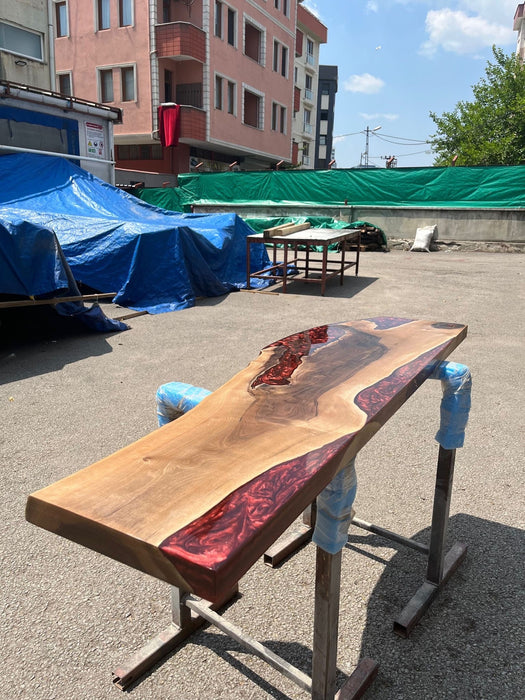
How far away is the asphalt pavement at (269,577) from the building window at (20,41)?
669 inches

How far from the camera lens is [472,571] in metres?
2.32

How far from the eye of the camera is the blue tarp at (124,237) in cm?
830

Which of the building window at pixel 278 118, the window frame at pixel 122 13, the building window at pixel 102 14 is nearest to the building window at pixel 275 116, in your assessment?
the building window at pixel 278 118

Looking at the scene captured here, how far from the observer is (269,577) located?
7.52 feet

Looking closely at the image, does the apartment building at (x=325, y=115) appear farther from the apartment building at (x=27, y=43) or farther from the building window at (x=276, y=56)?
the apartment building at (x=27, y=43)

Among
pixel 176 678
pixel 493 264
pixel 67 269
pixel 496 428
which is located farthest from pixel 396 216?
pixel 176 678

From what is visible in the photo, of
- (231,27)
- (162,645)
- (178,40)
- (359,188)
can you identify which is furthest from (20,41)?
(162,645)

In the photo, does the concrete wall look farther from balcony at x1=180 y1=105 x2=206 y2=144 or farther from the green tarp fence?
balcony at x1=180 y1=105 x2=206 y2=144

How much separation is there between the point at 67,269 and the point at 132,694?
5.23 meters

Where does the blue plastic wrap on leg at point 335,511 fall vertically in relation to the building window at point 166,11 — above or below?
below

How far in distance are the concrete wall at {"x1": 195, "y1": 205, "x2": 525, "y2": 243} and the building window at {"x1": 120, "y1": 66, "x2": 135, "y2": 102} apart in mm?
10571

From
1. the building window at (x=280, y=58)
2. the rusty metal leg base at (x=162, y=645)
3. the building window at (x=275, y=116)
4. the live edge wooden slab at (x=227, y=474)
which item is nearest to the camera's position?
the live edge wooden slab at (x=227, y=474)

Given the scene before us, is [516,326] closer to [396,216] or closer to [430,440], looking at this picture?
[430,440]

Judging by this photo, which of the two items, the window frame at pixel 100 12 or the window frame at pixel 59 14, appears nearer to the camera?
the window frame at pixel 100 12
